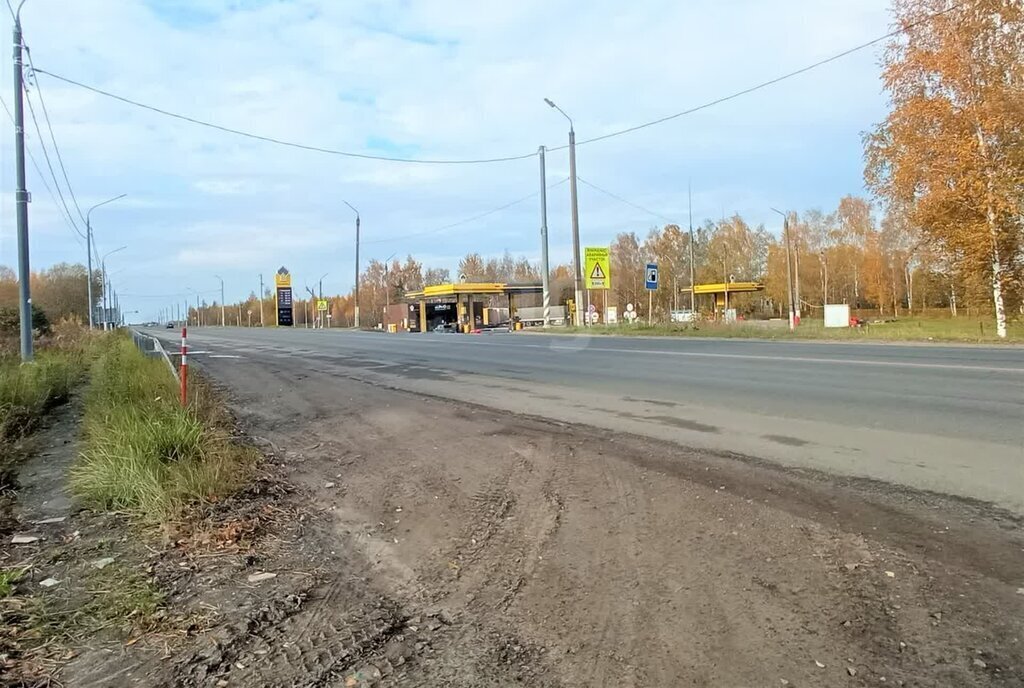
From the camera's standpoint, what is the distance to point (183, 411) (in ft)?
25.5

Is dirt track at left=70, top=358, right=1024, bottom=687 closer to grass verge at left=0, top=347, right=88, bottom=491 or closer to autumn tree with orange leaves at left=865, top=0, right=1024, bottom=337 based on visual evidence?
grass verge at left=0, top=347, right=88, bottom=491

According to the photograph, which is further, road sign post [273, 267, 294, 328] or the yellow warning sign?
road sign post [273, 267, 294, 328]

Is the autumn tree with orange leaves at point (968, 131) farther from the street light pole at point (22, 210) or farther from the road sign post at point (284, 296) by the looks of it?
the road sign post at point (284, 296)

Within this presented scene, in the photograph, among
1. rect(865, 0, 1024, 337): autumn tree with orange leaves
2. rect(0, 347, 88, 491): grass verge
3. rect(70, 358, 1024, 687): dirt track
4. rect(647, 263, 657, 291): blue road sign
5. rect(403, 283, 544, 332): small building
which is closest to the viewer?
rect(70, 358, 1024, 687): dirt track

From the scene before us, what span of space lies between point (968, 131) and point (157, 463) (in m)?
28.5

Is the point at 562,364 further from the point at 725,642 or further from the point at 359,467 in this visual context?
the point at 725,642

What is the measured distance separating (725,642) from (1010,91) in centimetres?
2816

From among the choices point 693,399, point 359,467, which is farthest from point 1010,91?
point 359,467

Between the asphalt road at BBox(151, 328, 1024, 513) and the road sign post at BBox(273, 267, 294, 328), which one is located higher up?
the road sign post at BBox(273, 267, 294, 328)

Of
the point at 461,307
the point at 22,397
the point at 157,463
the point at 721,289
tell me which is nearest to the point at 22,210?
the point at 22,397

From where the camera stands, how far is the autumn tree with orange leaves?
953 inches

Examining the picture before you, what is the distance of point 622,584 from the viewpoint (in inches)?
161

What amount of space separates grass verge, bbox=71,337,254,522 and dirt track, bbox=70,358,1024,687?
2.60ft

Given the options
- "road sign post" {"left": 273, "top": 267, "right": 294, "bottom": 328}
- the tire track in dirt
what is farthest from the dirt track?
"road sign post" {"left": 273, "top": 267, "right": 294, "bottom": 328}
